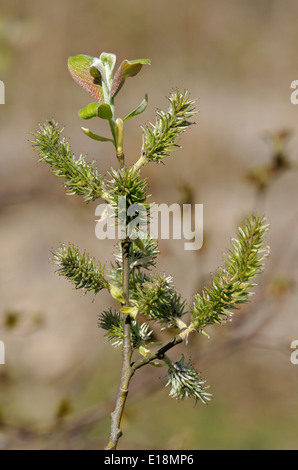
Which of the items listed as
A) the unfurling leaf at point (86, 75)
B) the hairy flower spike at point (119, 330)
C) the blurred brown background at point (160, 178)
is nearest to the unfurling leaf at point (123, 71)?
the unfurling leaf at point (86, 75)

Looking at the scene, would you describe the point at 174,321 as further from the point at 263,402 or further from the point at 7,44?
the point at 263,402

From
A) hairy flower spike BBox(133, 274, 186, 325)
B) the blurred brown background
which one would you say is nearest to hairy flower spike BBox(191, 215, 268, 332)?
hairy flower spike BBox(133, 274, 186, 325)

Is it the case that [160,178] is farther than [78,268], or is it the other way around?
[160,178]

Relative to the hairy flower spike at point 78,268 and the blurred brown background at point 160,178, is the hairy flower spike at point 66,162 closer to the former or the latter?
the hairy flower spike at point 78,268

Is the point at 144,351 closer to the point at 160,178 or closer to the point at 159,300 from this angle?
the point at 159,300

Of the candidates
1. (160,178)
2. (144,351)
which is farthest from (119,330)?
(160,178)

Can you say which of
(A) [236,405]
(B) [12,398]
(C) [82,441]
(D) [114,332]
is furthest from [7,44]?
(A) [236,405]
